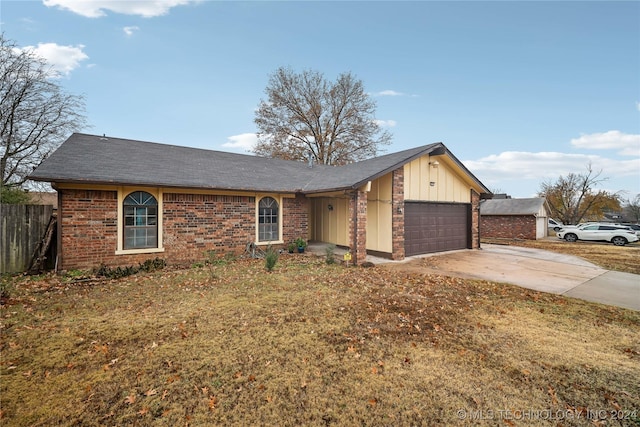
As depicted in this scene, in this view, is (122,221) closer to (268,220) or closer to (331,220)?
(268,220)

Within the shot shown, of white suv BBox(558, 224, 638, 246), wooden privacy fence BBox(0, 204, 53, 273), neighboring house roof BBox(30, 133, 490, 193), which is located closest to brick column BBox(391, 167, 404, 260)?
neighboring house roof BBox(30, 133, 490, 193)

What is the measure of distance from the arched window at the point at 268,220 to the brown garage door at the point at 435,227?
5.59 metres

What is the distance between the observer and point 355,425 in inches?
96.1

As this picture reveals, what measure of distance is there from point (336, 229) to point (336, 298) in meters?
7.32

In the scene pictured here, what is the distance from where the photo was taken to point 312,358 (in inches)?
141

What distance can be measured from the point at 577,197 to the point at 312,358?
43994 millimetres

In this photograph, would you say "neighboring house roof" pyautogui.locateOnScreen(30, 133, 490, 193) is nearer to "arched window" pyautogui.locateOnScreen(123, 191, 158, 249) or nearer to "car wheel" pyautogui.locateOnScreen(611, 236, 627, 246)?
"arched window" pyautogui.locateOnScreen(123, 191, 158, 249)

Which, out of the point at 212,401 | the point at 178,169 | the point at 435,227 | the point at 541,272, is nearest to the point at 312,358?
the point at 212,401

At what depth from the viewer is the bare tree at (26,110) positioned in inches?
586

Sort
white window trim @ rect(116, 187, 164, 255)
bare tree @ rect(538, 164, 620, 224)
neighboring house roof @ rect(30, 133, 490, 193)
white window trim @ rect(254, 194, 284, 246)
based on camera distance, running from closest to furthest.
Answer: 1. neighboring house roof @ rect(30, 133, 490, 193)
2. white window trim @ rect(116, 187, 164, 255)
3. white window trim @ rect(254, 194, 284, 246)
4. bare tree @ rect(538, 164, 620, 224)

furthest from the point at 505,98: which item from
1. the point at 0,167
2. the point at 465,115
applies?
the point at 0,167

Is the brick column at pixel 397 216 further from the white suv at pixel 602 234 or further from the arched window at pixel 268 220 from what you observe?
the white suv at pixel 602 234

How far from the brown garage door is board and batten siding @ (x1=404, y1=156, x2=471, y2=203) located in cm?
32

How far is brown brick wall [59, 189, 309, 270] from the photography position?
26.3 ft
